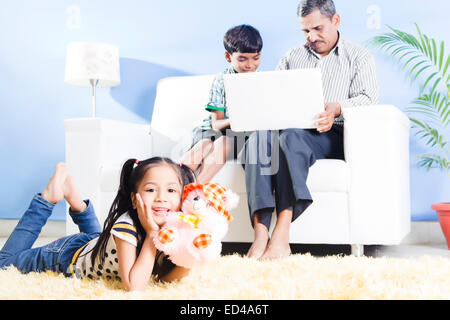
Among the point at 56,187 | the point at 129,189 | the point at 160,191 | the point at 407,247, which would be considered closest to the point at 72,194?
the point at 56,187

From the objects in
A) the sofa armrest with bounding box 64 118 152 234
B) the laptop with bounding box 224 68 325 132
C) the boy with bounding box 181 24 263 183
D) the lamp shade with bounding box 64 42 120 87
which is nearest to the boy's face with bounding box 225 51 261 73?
the boy with bounding box 181 24 263 183

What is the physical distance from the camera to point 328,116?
1646mm

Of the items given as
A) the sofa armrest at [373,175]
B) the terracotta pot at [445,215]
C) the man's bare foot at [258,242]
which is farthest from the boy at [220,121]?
the terracotta pot at [445,215]

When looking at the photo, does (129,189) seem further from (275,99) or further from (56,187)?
(275,99)

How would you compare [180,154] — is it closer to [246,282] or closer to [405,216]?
[405,216]

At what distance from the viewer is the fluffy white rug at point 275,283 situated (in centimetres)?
96

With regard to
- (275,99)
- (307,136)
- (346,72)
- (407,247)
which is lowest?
(407,247)

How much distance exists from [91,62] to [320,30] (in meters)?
1.16

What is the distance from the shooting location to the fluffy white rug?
0.96 m

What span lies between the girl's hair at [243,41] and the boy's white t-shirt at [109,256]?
1041 mm

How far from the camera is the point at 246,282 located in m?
1.11

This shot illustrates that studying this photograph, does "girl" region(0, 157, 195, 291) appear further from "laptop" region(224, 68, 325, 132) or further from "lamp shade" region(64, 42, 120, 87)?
"lamp shade" region(64, 42, 120, 87)

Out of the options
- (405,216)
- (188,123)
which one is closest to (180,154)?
(188,123)
